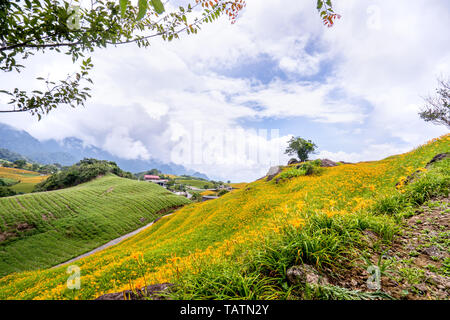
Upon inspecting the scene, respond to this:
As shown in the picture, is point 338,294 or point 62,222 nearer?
A: point 338,294

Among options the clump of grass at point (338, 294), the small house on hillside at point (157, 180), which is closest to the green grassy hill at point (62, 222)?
the clump of grass at point (338, 294)

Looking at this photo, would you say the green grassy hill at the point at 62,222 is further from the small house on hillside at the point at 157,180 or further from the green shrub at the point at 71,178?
the small house on hillside at the point at 157,180

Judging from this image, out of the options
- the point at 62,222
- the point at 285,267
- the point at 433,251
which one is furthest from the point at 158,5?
the point at 62,222

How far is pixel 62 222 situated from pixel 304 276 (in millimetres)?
49519

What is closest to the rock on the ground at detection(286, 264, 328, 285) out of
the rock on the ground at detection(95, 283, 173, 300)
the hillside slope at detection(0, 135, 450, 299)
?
the hillside slope at detection(0, 135, 450, 299)

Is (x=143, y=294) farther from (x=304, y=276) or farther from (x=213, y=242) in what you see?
(x=213, y=242)

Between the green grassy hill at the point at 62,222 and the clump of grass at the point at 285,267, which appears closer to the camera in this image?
the clump of grass at the point at 285,267

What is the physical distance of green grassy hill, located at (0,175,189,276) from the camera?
26.3 m

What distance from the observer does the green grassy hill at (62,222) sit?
2627 centimetres

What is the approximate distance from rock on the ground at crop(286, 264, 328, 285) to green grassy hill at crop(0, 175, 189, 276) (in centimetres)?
3638

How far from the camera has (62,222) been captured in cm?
3512

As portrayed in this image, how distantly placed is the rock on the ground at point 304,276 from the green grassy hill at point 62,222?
36.4 metres
